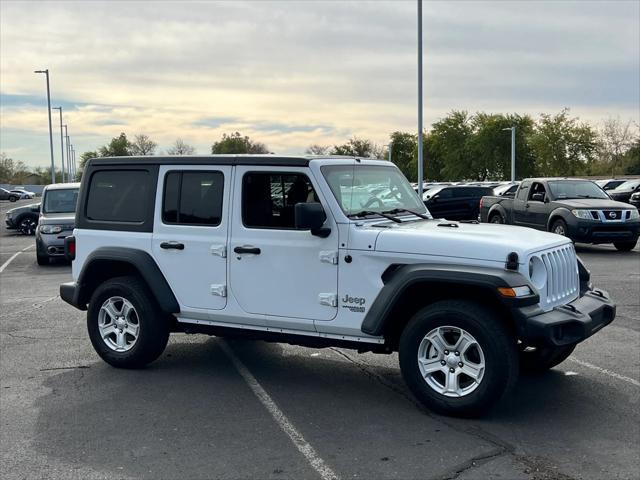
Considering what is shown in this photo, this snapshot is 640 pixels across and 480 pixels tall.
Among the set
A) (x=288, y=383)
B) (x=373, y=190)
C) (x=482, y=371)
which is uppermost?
(x=373, y=190)

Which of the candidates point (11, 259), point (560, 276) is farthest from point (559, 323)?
point (11, 259)

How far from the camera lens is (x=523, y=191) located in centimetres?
1817

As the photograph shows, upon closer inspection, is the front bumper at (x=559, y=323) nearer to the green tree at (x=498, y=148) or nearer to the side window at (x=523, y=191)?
the side window at (x=523, y=191)

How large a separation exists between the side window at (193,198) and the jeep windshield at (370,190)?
41.1 inches

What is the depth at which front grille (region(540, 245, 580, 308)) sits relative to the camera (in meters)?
5.53

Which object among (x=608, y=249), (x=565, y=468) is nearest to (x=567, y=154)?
(x=608, y=249)

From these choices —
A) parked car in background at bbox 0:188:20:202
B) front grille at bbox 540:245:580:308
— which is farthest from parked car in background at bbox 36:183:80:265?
parked car in background at bbox 0:188:20:202

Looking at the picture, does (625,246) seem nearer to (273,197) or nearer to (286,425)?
(273,197)

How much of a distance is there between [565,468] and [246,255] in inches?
119

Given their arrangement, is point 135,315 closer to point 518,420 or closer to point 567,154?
point 518,420

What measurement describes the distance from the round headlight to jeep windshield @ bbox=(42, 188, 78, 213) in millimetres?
13447

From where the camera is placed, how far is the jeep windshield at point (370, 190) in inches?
239

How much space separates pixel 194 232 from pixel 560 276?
311 centimetres

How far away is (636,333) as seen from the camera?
8.23 metres
